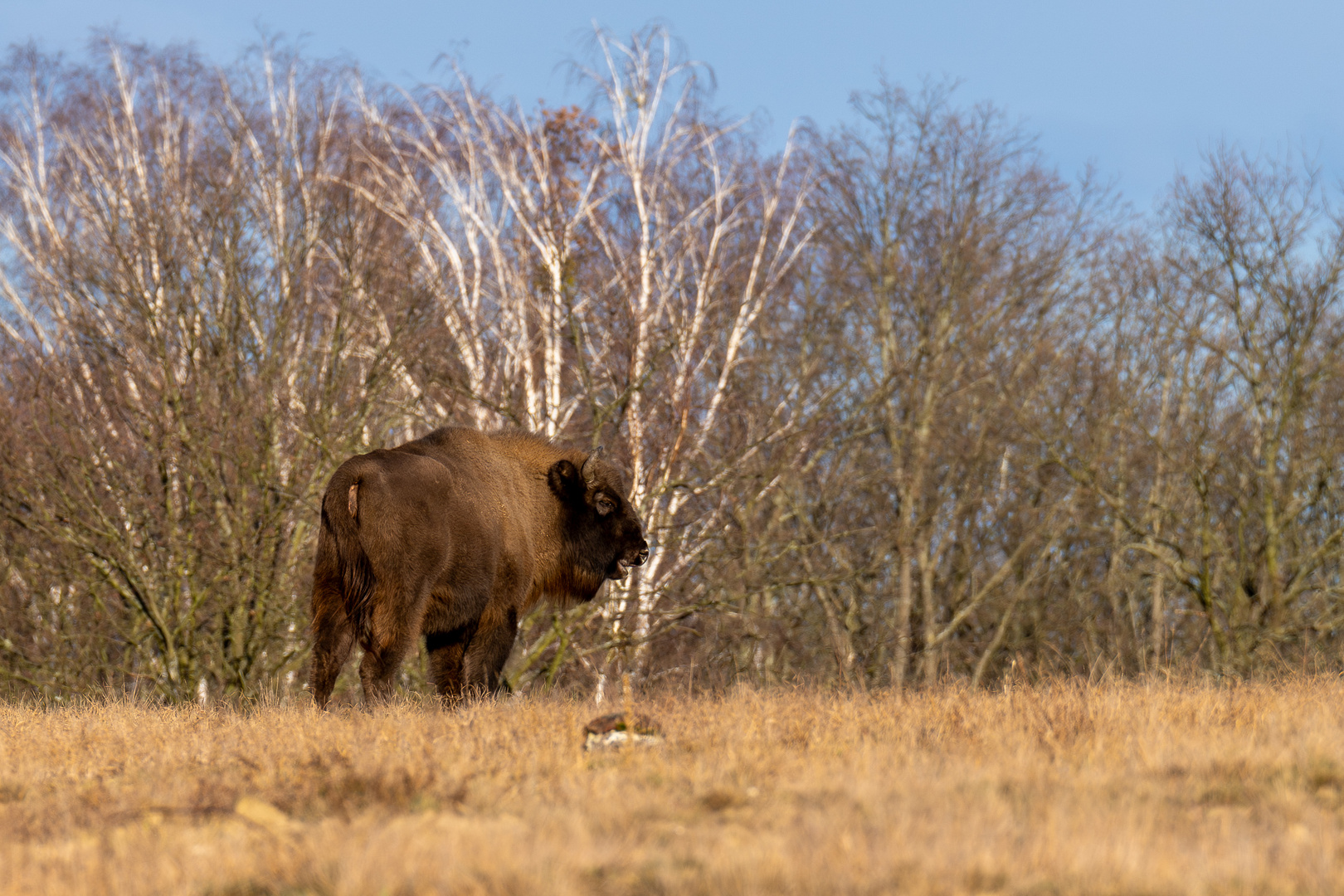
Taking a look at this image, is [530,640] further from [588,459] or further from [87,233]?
[87,233]

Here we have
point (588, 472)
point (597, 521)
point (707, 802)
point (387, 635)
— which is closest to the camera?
point (707, 802)

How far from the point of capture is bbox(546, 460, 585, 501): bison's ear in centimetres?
1052

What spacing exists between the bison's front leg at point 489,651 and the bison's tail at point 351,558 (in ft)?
3.83

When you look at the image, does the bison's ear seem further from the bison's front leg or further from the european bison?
the bison's front leg

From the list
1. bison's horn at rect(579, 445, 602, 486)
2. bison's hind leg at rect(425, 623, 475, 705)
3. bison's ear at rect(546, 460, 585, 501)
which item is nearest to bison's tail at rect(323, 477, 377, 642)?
bison's hind leg at rect(425, 623, 475, 705)

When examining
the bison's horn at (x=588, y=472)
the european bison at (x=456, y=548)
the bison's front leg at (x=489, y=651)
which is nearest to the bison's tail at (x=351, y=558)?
the european bison at (x=456, y=548)

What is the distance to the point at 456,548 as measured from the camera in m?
8.69

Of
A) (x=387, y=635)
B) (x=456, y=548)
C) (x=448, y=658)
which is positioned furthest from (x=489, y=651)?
(x=387, y=635)

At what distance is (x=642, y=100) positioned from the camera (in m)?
20.5

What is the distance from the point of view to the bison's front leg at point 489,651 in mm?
9234

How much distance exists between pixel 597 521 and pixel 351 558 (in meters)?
2.95

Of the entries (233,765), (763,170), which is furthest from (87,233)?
(233,765)

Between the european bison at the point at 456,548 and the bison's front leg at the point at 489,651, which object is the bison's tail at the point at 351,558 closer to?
the european bison at the point at 456,548

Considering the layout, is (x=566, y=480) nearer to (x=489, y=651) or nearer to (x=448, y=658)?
(x=489, y=651)
